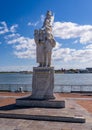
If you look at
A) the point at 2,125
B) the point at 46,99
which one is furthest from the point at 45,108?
the point at 2,125

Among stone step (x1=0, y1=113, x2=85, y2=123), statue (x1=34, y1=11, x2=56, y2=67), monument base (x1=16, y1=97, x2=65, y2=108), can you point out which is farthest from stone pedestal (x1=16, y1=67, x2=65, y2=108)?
stone step (x1=0, y1=113, x2=85, y2=123)

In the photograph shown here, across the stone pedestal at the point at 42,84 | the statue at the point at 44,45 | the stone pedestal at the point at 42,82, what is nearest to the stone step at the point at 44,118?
the stone pedestal at the point at 42,84

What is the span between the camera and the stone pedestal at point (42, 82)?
14.8 metres

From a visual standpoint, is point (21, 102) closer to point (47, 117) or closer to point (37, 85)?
point (37, 85)

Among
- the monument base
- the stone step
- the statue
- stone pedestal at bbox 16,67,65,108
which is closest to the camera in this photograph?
the stone step

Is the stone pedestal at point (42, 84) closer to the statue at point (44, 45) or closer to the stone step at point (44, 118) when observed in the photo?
the statue at point (44, 45)

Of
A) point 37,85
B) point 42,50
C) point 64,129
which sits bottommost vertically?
point 64,129

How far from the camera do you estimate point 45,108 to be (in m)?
13.4

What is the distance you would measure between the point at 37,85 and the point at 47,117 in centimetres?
373

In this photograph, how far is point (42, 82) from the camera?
1487cm

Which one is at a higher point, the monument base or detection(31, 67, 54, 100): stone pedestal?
detection(31, 67, 54, 100): stone pedestal

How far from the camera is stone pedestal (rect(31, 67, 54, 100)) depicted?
14.8 metres

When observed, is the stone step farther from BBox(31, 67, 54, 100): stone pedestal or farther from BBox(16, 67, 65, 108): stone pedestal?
BBox(31, 67, 54, 100): stone pedestal

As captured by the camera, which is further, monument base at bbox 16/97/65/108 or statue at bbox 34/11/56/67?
statue at bbox 34/11/56/67
